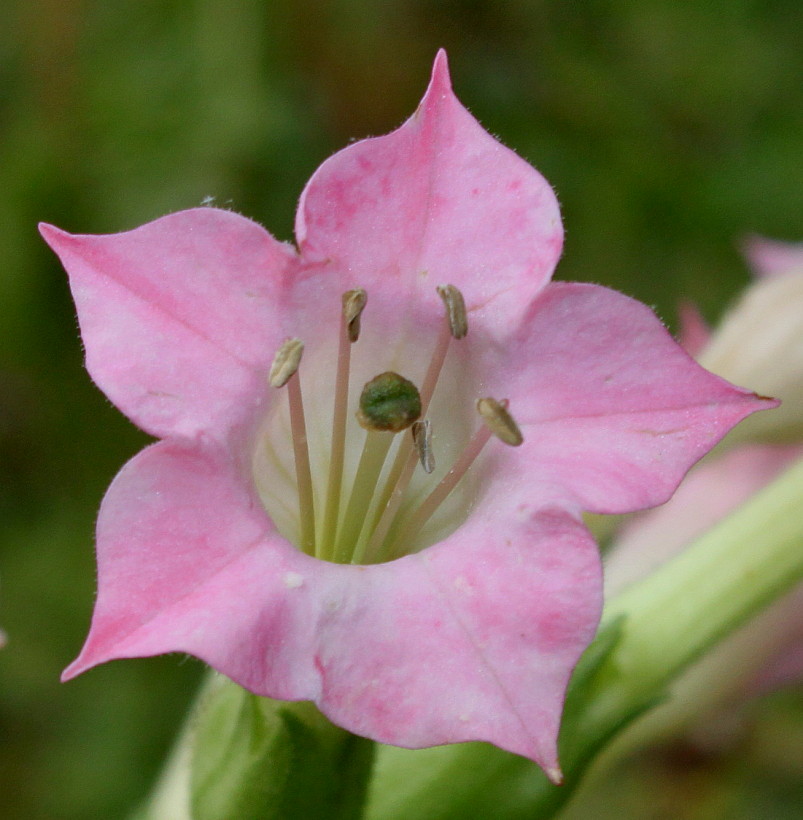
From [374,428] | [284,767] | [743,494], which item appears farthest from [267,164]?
[284,767]

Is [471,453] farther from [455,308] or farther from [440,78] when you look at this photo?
[440,78]

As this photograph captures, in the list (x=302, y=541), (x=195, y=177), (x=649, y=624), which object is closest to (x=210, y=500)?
(x=302, y=541)

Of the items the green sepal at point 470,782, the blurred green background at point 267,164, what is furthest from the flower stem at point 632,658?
the blurred green background at point 267,164

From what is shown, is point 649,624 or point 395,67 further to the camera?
point 395,67

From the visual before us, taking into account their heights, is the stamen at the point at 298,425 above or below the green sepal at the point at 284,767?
above

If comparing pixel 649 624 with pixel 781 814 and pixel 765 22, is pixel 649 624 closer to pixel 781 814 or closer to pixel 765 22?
pixel 781 814

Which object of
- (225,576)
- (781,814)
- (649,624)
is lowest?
(781,814)

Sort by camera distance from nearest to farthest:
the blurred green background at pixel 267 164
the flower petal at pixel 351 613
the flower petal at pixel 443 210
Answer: the flower petal at pixel 351 613, the flower petal at pixel 443 210, the blurred green background at pixel 267 164

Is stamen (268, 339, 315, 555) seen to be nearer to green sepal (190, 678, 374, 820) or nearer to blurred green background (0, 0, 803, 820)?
green sepal (190, 678, 374, 820)

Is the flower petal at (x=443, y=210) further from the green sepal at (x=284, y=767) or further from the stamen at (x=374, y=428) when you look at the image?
the green sepal at (x=284, y=767)
